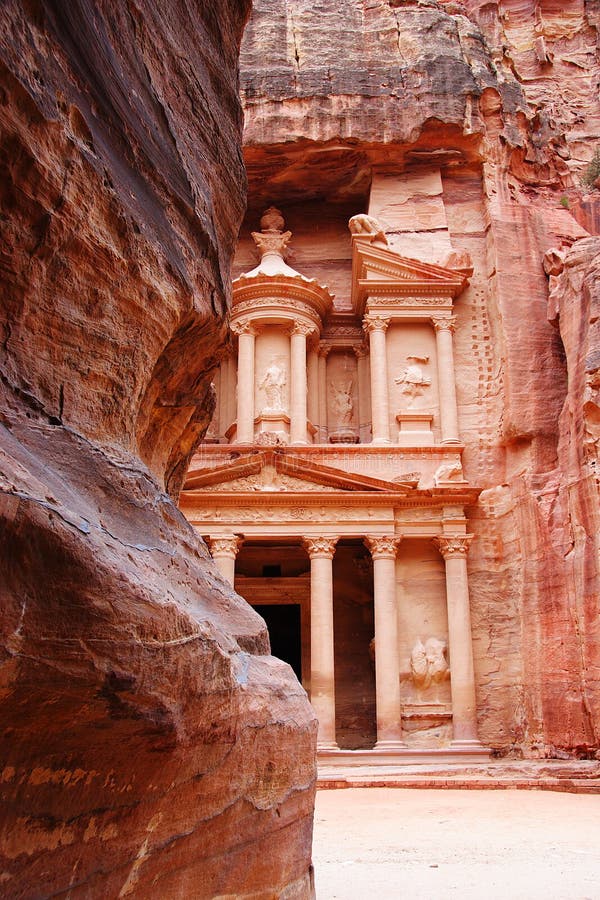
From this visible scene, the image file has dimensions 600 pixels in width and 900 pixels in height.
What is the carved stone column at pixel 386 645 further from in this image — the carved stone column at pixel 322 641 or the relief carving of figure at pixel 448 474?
the relief carving of figure at pixel 448 474

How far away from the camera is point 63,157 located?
2.81 meters

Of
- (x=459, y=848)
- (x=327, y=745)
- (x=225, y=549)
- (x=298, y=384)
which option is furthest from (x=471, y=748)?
(x=459, y=848)

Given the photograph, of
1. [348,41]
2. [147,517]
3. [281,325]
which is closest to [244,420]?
[281,325]

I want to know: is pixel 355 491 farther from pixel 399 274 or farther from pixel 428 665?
pixel 399 274

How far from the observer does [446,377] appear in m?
22.5

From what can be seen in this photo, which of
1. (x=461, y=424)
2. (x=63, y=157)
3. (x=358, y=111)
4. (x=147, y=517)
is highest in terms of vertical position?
(x=358, y=111)

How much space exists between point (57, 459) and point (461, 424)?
20372mm

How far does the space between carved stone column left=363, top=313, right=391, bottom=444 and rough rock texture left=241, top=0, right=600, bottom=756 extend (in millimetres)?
2020

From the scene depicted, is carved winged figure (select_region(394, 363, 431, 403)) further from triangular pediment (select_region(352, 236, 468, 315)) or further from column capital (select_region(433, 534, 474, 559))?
column capital (select_region(433, 534, 474, 559))

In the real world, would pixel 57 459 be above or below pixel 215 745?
above

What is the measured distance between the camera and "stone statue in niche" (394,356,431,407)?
22.8 m

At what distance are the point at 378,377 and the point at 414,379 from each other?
977mm

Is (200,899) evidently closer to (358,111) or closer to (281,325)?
(281,325)

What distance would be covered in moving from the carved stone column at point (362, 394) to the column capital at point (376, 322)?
1.61 m
